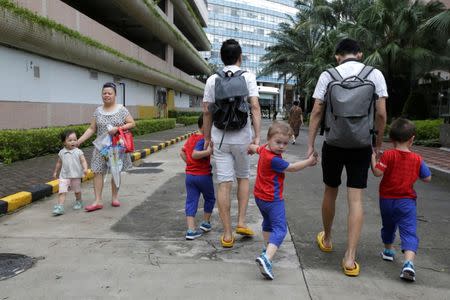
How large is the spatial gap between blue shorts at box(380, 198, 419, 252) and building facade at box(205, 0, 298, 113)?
91154 millimetres

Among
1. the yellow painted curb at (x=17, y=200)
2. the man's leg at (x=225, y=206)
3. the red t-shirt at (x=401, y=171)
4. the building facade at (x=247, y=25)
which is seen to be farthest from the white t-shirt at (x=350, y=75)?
the building facade at (x=247, y=25)

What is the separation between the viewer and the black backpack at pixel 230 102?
4.26 metres

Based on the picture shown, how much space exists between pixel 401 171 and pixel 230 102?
1.62m

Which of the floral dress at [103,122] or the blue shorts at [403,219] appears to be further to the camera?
the floral dress at [103,122]

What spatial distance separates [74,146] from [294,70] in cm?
4104

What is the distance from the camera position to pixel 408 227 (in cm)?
391

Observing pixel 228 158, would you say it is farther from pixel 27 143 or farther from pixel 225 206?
pixel 27 143

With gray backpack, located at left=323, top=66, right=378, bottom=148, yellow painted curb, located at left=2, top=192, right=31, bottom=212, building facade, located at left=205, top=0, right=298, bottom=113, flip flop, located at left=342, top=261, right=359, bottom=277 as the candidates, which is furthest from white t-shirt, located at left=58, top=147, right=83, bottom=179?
building facade, located at left=205, top=0, right=298, bottom=113

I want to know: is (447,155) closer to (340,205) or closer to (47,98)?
(340,205)

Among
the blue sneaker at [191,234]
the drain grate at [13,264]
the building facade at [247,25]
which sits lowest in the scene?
the drain grate at [13,264]

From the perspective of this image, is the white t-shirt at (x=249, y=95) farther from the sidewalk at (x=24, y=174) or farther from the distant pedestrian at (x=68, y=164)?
the sidewalk at (x=24, y=174)

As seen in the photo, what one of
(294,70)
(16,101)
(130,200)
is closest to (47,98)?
(16,101)

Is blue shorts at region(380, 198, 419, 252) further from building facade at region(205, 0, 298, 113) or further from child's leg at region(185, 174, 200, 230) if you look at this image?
building facade at region(205, 0, 298, 113)

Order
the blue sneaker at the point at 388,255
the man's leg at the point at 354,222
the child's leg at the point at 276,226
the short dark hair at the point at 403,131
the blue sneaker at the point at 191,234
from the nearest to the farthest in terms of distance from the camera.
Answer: the child's leg at the point at 276,226 → the man's leg at the point at 354,222 → the short dark hair at the point at 403,131 → the blue sneaker at the point at 388,255 → the blue sneaker at the point at 191,234
